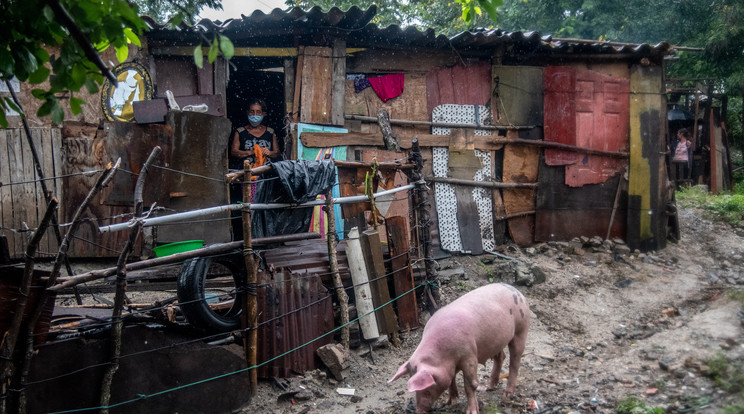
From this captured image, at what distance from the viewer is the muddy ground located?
444 centimetres

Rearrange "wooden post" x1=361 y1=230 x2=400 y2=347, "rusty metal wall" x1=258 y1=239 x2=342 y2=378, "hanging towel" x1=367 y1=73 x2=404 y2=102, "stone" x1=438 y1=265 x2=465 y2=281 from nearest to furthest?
"rusty metal wall" x1=258 y1=239 x2=342 y2=378
"wooden post" x1=361 y1=230 x2=400 y2=347
"stone" x1=438 y1=265 x2=465 y2=281
"hanging towel" x1=367 y1=73 x2=404 y2=102

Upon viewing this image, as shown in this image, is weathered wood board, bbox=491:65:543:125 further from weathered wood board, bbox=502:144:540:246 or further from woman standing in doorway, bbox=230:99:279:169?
woman standing in doorway, bbox=230:99:279:169

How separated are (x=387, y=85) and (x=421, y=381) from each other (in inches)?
223

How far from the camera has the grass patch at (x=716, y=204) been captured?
11195 millimetres

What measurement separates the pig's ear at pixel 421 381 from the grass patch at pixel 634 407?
61.6 inches

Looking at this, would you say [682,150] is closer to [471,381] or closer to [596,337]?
[596,337]

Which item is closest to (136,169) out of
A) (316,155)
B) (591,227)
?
(316,155)

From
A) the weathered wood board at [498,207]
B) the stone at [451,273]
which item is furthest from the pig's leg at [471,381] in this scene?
the weathered wood board at [498,207]

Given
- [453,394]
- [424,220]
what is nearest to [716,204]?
[424,220]

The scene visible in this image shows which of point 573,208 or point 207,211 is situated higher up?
point 207,211

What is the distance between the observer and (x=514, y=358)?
481cm

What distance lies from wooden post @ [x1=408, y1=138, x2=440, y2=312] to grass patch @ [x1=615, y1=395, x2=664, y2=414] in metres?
2.55

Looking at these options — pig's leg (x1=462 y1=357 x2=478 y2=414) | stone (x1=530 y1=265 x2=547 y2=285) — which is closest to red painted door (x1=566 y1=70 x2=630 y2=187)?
stone (x1=530 y1=265 x2=547 y2=285)

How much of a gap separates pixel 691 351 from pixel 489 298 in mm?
1981
